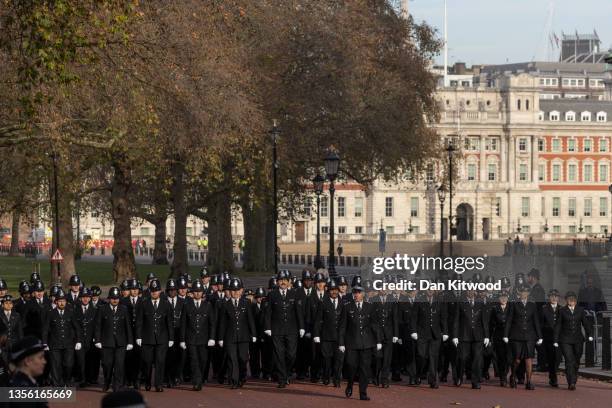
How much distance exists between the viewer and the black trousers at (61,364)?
881 inches

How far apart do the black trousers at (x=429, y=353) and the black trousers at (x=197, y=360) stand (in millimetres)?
3524

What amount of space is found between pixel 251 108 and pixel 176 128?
4594 millimetres

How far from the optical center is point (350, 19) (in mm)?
52344

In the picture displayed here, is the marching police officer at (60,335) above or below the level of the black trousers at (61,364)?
above

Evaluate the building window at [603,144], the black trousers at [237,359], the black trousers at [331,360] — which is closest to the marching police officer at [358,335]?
the black trousers at [331,360]

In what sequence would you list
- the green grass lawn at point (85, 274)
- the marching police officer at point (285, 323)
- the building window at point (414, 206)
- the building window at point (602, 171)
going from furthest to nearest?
the building window at point (602, 171)
the building window at point (414, 206)
the green grass lawn at point (85, 274)
the marching police officer at point (285, 323)

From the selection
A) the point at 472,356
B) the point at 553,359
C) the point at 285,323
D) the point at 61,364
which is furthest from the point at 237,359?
the point at 553,359

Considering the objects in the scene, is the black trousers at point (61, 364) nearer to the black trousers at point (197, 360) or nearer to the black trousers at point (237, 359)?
the black trousers at point (197, 360)

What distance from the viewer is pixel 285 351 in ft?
76.9

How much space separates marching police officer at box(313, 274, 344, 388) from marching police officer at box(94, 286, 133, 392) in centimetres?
305

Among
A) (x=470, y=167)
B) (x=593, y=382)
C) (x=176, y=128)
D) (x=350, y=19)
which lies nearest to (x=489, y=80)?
(x=470, y=167)

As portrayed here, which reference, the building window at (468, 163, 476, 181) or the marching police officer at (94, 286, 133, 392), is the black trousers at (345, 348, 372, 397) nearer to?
the marching police officer at (94, 286, 133, 392)

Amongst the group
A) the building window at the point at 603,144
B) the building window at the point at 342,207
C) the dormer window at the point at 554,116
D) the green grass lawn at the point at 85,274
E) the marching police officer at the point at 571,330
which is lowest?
the green grass lawn at the point at 85,274

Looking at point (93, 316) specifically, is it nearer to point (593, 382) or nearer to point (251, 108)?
point (593, 382)
